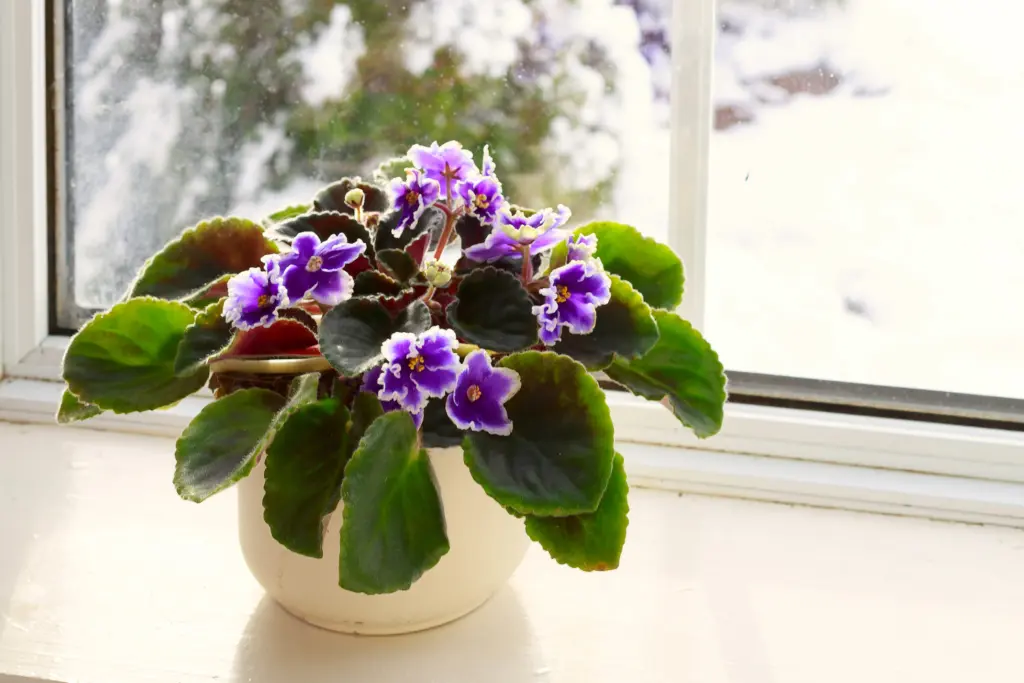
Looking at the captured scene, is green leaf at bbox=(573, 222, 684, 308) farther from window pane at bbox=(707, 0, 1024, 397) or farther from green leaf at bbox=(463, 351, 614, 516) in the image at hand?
window pane at bbox=(707, 0, 1024, 397)

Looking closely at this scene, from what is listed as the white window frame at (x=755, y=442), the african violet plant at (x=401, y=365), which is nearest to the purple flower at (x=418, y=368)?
the african violet plant at (x=401, y=365)

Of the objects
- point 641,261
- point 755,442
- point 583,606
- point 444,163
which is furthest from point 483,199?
point 755,442

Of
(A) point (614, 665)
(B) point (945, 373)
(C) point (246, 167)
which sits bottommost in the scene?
(A) point (614, 665)

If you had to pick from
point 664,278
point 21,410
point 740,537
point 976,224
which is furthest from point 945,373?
point 21,410

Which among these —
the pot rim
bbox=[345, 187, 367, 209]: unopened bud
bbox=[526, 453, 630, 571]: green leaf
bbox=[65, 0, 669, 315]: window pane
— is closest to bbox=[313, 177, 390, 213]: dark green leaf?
bbox=[345, 187, 367, 209]: unopened bud

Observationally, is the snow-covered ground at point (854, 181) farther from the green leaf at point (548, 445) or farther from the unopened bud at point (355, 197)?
the green leaf at point (548, 445)

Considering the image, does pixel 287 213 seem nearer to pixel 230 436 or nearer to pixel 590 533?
pixel 230 436

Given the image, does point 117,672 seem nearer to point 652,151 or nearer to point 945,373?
point 652,151
